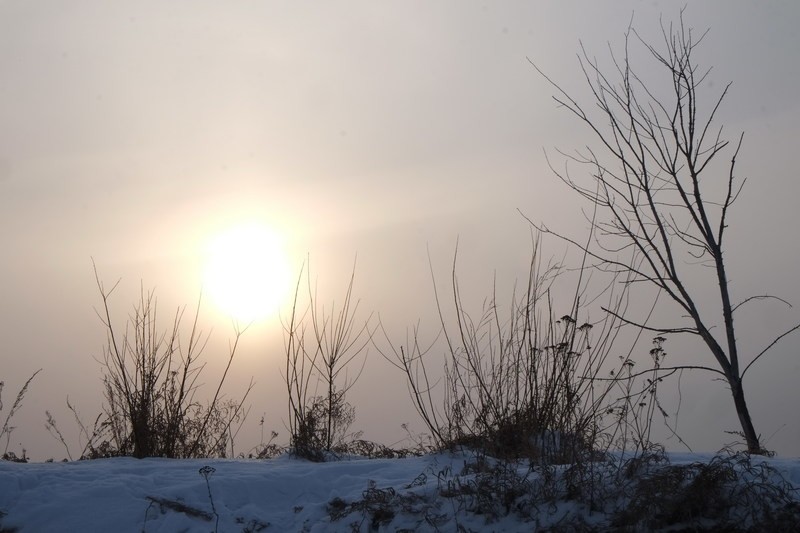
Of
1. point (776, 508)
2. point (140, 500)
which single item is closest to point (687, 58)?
point (776, 508)

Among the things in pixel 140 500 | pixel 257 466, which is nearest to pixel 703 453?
pixel 257 466

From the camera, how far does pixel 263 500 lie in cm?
493

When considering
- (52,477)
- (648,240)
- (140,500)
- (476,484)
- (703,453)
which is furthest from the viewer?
(648,240)

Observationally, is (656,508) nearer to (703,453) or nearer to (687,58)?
(703,453)

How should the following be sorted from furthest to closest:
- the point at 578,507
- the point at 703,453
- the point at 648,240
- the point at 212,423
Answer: the point at 212,423 → the point at 648,240 → the point at 703,453 → the point at 578,507

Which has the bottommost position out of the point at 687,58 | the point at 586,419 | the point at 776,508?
the point at 776,508

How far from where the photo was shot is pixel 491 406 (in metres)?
5.66

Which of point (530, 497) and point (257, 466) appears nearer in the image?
point (530, 497)

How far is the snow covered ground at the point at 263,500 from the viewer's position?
166 inches

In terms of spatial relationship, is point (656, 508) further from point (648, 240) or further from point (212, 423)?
point (212, 423)

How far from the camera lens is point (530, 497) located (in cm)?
420

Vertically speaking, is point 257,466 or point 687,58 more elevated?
point 687,58

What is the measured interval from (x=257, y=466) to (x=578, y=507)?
2677 millimetres

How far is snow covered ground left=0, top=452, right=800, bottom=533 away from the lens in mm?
4211
